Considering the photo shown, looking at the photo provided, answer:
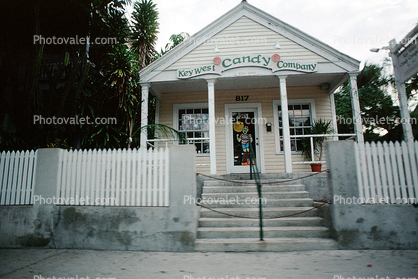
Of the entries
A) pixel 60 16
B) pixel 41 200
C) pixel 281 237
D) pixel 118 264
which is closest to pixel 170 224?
pixel 118 264

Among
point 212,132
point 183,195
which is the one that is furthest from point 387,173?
point 212,132

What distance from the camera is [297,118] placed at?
8758 millimetres

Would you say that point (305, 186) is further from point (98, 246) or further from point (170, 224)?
point (98, 246)

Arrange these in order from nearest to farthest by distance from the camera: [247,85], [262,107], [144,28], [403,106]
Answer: [403,106]
[247,85]
[262,107]
[144,28]

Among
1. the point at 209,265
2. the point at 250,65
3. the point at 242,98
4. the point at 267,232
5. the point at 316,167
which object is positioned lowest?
the point at 209,265

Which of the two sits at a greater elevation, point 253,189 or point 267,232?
point 253,189

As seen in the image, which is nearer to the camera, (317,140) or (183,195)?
(183,195)

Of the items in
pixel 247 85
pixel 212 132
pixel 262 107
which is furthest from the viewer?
pixel 262 107

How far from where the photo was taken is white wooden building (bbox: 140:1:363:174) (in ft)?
23.8

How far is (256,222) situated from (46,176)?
4.07m

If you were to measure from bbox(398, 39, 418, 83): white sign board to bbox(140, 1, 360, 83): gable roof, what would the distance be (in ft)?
6.97

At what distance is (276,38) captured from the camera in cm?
760

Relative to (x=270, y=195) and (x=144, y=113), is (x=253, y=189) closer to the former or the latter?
(x=270, y=195)

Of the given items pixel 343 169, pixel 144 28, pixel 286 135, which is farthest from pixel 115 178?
pixel 144 28
